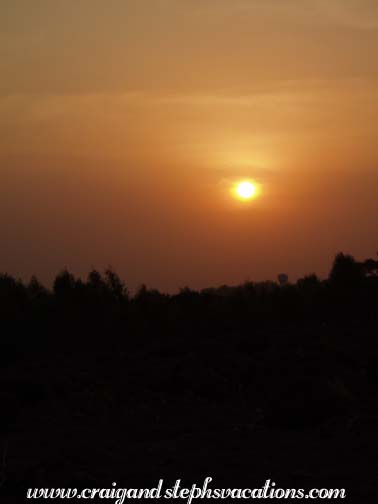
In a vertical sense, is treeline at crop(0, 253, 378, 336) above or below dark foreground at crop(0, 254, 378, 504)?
above

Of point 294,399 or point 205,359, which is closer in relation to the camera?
point 294,399

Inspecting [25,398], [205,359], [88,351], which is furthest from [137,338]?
[25,398]

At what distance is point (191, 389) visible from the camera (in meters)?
19.2

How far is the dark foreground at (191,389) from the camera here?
11836 millimetres

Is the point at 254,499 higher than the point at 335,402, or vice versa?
the point at 335,402

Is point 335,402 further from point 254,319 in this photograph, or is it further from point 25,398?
point 254,319

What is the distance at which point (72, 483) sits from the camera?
35.9 ft

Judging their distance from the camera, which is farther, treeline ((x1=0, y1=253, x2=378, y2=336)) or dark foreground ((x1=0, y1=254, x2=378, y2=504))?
treeline ((x1=0, y1=253, x2=378, y2=336))

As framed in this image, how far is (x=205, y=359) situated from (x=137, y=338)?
292 inches

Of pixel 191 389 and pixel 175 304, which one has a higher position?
pixel 175 304

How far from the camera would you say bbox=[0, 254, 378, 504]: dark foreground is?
11.8 metres

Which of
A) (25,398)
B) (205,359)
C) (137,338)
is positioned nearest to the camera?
(25,398)

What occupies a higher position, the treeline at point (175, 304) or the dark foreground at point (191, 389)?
the treeline at point (175, 304)

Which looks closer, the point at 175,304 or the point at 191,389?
the point at 191,389
